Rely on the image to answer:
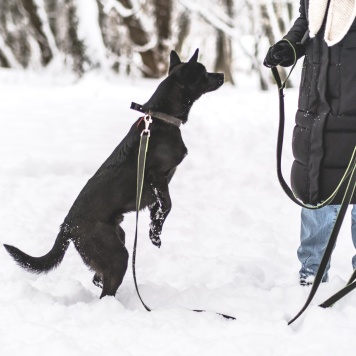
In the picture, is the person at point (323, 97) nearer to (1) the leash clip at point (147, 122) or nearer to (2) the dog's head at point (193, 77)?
(2) the dog's head at point (193, 77)

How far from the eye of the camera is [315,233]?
342 centimetres

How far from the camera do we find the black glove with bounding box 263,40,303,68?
3219 millimetres

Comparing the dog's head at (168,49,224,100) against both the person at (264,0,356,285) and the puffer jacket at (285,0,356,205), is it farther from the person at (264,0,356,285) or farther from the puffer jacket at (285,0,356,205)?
the puffer jacket at (285,0,356,205)

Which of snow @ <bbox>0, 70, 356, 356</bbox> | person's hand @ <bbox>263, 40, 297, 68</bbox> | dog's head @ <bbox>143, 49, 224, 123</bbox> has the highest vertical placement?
person's hand @ <bbox>263, 40, 297, 68</bbox>

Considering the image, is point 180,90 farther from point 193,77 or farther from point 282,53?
point 282,53

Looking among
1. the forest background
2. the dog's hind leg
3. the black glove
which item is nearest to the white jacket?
the black glove

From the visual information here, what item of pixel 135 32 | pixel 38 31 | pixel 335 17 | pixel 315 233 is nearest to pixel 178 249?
pixel 315 233

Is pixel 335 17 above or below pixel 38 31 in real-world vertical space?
above

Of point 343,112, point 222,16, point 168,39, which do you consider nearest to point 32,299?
point 343,112

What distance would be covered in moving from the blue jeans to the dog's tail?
56.6 inches

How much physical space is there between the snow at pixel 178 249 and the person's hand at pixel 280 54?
1339mm

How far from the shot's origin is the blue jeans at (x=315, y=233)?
3.36 meters

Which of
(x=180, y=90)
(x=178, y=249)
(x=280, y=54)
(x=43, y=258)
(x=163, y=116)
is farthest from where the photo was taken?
(x=178, y=249)

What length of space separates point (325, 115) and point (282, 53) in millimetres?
450
